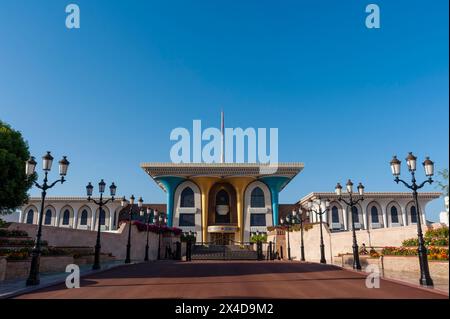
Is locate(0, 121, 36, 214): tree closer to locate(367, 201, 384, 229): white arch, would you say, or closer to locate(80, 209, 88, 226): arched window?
locate(80, 209, 88, 226): arched window

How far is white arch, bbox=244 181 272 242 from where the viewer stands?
52.8 meters

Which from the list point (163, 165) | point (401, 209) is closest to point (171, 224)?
point (163, 165)

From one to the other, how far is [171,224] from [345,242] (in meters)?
31.7

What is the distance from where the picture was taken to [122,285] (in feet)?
37.4

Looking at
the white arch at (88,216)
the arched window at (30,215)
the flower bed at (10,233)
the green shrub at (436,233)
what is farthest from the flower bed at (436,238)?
the arched window at (30,215)

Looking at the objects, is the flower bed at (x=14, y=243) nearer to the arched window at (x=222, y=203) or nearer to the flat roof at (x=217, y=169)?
the flat roof at (x=217, y=169)

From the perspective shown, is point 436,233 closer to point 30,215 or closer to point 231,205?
point 231,205

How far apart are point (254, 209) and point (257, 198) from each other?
1.91m

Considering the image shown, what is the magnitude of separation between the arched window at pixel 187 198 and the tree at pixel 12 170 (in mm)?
31153

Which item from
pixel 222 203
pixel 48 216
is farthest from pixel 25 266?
pixel 48 216

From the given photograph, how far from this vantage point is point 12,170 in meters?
22.4

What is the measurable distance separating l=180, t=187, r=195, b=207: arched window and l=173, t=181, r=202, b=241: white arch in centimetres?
41
